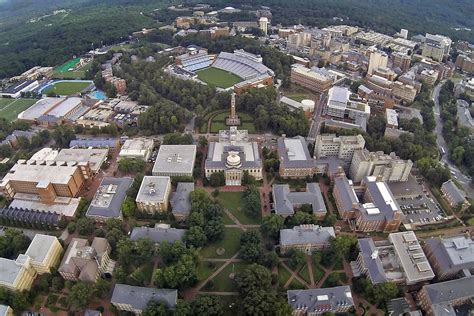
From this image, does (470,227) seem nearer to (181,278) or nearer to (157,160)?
(181,278)

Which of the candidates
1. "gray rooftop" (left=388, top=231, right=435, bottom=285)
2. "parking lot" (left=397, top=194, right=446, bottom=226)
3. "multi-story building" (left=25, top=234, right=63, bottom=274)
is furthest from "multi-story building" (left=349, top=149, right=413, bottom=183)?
"multi-story building" (left=25, top=234, right=63, bottom=274)

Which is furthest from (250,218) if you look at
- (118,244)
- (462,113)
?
(462,113)

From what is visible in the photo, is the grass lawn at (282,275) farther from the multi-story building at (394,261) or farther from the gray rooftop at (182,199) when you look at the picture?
the gray rooftop at (182,199)

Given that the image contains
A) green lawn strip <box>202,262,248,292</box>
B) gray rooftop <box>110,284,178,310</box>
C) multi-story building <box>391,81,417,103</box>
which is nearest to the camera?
gray rooftop <box>110,284,178,310</box>

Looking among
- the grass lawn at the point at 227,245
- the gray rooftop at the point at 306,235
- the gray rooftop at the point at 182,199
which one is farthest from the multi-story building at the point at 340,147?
the gray rooftop at the point at 182,199

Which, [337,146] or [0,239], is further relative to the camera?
[337,146]

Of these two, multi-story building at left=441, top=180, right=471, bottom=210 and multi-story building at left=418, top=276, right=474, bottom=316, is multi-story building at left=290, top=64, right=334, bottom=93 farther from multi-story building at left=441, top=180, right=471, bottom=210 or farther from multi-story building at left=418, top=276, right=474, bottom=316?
multi-story building at left=418, top=276, right=474, bottom=316

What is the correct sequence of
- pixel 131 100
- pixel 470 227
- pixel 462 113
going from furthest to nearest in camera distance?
1. pixel 131 100
2. pixel 462 113
3. pixel 470 227

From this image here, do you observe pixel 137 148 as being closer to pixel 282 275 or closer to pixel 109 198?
pixel 109 198
